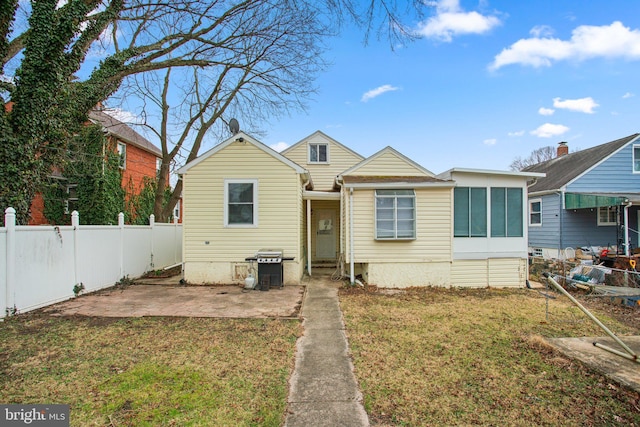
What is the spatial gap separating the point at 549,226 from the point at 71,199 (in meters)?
21.4

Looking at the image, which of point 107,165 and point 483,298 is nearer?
point 483,298

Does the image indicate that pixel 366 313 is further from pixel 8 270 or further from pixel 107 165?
pixel 107 165

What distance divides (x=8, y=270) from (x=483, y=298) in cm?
1015

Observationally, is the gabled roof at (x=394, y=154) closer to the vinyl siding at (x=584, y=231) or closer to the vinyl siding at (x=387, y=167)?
the vinyl siding at (x=387, y=167)

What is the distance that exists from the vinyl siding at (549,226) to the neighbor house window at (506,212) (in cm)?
610

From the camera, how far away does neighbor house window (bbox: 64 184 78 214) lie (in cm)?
1403

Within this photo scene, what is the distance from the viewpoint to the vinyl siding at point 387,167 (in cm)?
1049

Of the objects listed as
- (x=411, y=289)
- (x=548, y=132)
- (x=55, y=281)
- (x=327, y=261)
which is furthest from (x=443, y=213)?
(x=548, y=132)

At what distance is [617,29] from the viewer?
10211mm

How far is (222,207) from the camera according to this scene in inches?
370

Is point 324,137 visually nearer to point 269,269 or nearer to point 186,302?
point 269,269

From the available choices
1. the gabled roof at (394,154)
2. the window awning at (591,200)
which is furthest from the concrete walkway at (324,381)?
the window awning at (591,200)

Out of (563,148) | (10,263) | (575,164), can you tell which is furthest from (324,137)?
(563,148)

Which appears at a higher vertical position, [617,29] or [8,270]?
[617,29]
